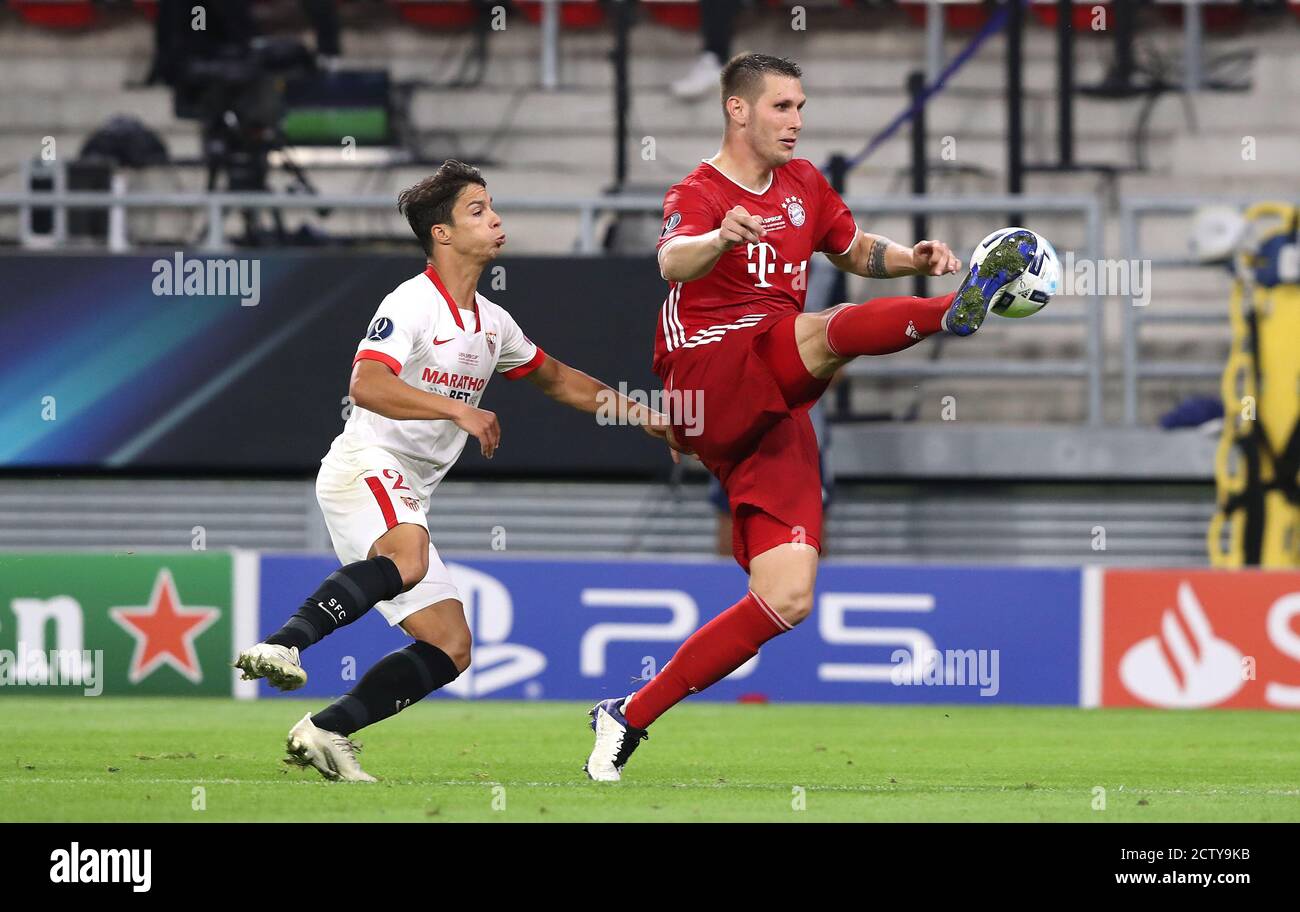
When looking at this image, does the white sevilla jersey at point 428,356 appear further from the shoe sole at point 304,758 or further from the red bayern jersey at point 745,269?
the shoe sole at point 304,758

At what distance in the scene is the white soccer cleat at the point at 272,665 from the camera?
5723mm

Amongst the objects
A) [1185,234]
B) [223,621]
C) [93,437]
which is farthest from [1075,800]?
[1185,234]

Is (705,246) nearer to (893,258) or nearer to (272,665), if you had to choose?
(893,258)

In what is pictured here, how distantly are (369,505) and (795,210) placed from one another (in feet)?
5.49

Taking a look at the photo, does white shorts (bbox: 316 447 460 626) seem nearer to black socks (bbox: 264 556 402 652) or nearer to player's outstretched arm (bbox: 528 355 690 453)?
black socks (bbox: 264 556 402 652)

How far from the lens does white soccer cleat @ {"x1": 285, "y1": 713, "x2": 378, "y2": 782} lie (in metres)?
6.11

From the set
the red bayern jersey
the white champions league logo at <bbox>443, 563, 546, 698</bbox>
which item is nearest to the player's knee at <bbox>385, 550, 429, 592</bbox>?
the red bayern jersey

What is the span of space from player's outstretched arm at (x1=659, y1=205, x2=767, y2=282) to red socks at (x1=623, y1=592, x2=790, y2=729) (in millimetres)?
1048

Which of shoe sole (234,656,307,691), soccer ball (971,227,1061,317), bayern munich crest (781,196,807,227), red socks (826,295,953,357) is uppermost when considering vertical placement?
bayern munich crest (781,196,807,227)

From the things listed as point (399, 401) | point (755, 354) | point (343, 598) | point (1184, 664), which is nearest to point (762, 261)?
point (755, 354)

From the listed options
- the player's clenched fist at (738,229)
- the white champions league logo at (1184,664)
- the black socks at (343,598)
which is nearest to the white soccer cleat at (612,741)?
the black socks at (343,598)

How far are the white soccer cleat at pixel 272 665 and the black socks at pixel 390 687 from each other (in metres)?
0.42

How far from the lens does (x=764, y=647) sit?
10609 mm

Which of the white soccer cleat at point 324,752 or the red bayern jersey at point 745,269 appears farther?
the red bayern jersey at point 745,269
